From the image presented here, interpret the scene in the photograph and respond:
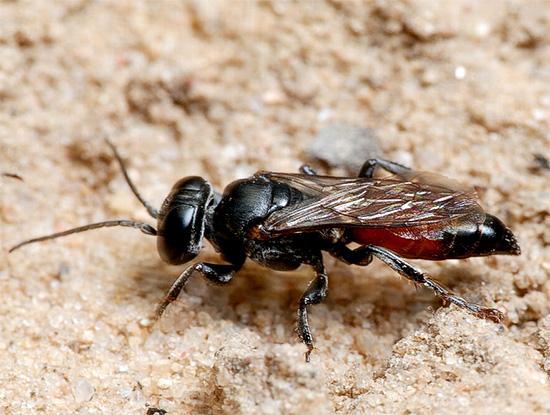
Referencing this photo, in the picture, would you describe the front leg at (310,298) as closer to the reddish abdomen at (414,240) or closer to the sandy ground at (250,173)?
the sandy ground at (250,173)

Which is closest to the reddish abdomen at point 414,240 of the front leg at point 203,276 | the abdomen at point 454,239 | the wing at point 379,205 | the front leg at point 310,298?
the abdomen at point 454,239

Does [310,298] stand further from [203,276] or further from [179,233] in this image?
[179,233]

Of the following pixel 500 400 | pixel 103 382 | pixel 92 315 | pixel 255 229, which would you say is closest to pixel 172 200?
pixel 255 229

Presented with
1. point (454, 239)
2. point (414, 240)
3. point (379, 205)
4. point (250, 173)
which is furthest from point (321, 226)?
point (250, 173)

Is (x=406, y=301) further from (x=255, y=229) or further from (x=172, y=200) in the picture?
(x=172, y=200)

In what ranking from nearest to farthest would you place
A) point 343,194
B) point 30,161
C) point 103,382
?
point 103,382 → point 343,194 → point 30,161

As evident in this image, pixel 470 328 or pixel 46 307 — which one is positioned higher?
pixel 470 328

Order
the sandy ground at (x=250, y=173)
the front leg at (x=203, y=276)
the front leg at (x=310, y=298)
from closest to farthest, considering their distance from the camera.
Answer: the sandy ground at (x=250, y=173)
the front leg at (x=310, y=298)
the front leg at (x=203, y=276)
